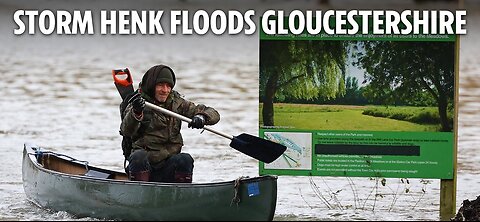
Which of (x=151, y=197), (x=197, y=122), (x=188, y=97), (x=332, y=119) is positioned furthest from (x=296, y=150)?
(x=188, y=97)

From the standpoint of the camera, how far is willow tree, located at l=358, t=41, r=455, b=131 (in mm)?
10398

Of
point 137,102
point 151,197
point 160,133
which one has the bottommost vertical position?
point 151,197

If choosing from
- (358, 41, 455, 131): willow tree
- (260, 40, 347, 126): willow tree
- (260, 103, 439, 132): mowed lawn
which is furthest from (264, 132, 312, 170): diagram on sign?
(358, 41, 455, 131): willow tree

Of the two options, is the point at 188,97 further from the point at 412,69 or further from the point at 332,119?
the point at 412,69

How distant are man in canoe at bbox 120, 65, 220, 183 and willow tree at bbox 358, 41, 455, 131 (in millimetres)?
1592

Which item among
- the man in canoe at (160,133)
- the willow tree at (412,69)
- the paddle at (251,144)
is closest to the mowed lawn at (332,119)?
the willow tree at (412,69)

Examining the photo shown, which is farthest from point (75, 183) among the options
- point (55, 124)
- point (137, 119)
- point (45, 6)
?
point (45, 6)

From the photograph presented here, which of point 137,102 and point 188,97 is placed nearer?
point 137,102

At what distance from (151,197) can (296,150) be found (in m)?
1.63

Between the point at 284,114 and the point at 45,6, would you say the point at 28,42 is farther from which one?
the point at 284,114

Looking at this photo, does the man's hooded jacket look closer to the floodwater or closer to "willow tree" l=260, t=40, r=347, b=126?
"willow tree" l=260, t=40, r=347, b=126

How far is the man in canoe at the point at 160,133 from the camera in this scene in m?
9.71

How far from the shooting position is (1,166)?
1396cm

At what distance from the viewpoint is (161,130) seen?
9852mm
